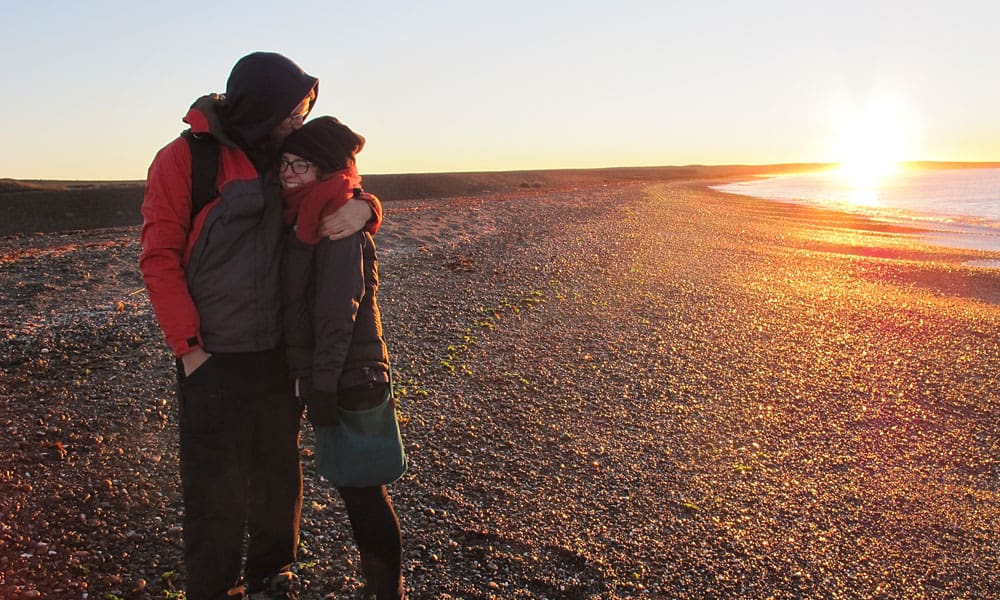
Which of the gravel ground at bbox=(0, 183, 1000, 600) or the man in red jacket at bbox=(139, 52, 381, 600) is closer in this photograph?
the man in red jacket at bbox=(139, 52, 381, 600)

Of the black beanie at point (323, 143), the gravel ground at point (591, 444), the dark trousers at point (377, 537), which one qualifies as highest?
the black beanie at point (323, 143)

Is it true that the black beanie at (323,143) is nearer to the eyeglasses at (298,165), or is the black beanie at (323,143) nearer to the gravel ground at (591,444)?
the eyeglasses at (298,165)

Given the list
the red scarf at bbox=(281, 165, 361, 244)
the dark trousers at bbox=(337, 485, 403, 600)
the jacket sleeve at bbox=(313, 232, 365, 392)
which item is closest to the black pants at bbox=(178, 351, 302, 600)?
the jacket sleeve at bbox=(313, 232, 365, 392)

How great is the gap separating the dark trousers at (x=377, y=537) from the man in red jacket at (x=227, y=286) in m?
0.44

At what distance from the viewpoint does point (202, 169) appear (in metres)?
2.61

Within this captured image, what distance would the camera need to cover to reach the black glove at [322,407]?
2789mm

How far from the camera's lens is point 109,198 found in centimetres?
3394

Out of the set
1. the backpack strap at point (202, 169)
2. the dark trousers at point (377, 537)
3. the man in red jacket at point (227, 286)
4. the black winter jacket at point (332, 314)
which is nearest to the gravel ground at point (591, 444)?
the dark trousers at point (377, 537)

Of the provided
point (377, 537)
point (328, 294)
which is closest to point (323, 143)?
point (328, 294)

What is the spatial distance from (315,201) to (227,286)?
1.48 feet

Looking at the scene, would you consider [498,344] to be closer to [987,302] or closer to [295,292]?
[295,292]

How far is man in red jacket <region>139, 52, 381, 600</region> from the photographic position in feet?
8.54

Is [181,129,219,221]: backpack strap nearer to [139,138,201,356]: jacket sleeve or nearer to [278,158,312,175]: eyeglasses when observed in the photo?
[139,138,201,356]: jacket sleeve

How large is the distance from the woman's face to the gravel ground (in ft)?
6.39
